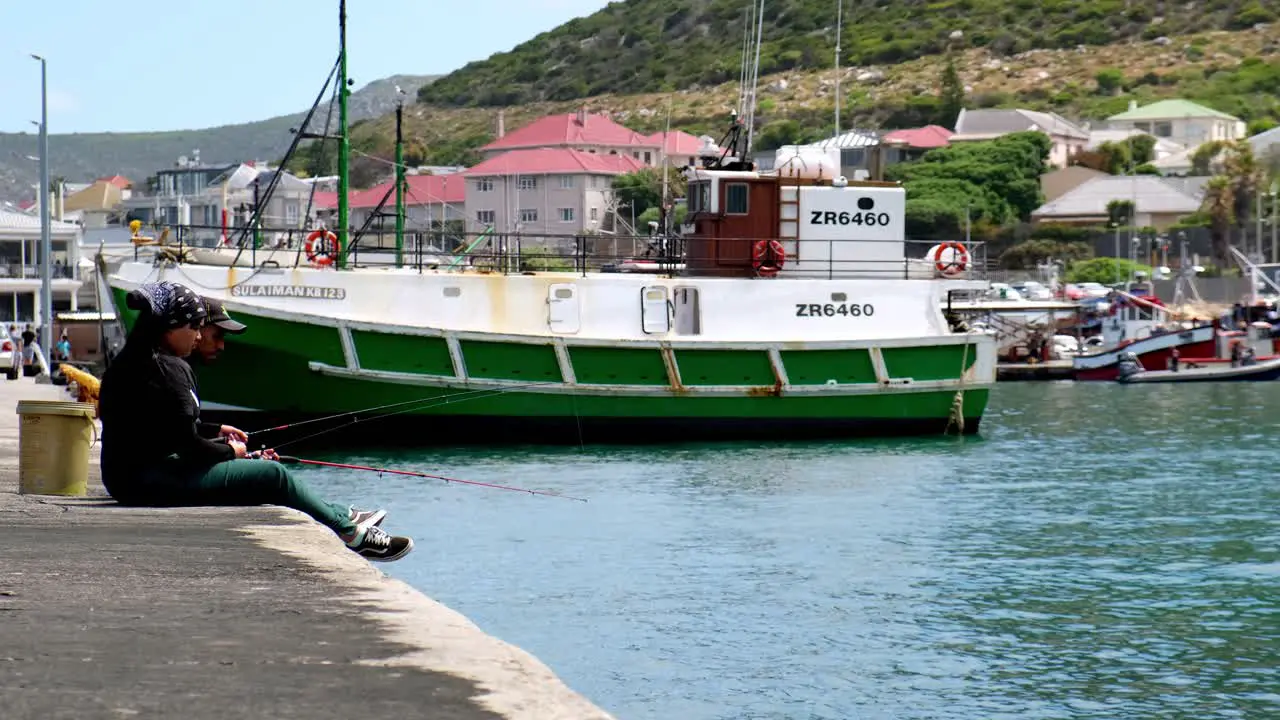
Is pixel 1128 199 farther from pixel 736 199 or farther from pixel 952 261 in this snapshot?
pixel 736 199

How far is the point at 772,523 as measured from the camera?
1753 centimetres

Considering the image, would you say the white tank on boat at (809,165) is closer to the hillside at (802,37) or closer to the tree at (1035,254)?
the tree at (1035,254)

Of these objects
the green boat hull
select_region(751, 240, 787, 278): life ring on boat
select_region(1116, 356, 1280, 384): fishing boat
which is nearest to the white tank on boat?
select_region(751, 240, 787, 278): life ring on boat

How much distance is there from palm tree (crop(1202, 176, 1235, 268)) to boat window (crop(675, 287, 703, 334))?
69.5 meters

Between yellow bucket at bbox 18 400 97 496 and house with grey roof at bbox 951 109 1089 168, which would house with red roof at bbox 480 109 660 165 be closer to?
house with grey roof at bbox 951 109 1089 168

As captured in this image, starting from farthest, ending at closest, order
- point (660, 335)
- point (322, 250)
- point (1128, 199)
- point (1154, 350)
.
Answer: point (1128, 199) < point (1154, 350) < point (322, 250) < point (660, 335)

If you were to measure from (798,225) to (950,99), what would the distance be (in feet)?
377

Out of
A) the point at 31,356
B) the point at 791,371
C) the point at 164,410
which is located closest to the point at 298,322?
the point at 791,371

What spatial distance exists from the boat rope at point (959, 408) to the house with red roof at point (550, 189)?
74.3m

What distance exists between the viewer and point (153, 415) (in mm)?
8547

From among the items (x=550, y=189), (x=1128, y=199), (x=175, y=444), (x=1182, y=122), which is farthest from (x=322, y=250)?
(x=1182, y=122)

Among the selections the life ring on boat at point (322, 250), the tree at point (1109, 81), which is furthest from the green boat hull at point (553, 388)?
the tree at point (1109, 81)

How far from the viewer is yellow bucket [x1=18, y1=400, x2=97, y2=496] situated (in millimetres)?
10422

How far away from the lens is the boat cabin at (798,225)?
2705 cm
